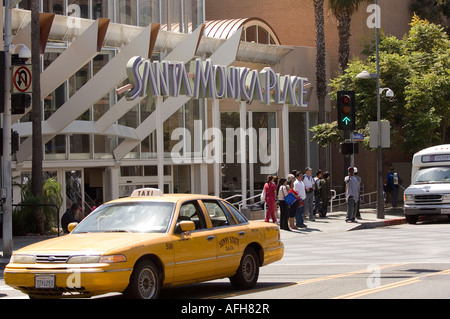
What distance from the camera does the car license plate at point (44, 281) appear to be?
9.98 metres

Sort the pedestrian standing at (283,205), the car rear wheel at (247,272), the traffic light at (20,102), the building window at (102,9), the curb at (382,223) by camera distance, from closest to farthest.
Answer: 1. the car rear wheel at (247,272)
2. the traffic light at (20,102)
3. the pedestrian standing at (283,205)
4. the curb at (382,223)
5. the building window at (102,9)

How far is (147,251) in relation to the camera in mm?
10492

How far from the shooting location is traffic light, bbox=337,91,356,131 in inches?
1059

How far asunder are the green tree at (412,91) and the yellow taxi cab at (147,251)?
2241cm

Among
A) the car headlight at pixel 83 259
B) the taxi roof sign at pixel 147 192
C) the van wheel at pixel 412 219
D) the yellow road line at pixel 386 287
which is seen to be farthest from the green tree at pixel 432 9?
the car headlight at pixel 83 259

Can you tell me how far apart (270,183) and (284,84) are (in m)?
7.42

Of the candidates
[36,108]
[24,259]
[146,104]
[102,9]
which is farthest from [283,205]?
[24,259]

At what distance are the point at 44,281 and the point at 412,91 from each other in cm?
2642

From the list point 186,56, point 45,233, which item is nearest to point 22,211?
point 45,233

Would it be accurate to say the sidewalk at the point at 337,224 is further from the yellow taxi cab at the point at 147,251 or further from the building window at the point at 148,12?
the building window at the point at 148,12

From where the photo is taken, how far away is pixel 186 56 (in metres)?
32.4

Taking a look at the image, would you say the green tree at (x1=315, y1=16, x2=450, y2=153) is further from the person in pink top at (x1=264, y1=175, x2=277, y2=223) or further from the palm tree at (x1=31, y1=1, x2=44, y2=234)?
the palm tree at (x1=31, y1=1, x2=44, y2=234)

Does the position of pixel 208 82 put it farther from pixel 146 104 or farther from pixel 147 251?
pixel 147 251
